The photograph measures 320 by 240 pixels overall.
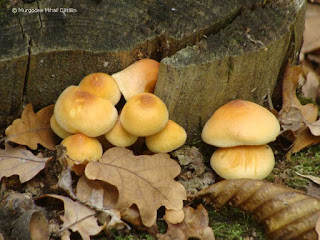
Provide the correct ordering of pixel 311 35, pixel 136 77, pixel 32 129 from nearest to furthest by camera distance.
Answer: pixel 136 77 → pixel 32 129 → pixel 311 35

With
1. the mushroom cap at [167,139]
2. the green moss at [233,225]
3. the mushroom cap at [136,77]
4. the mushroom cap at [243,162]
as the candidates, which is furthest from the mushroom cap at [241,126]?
the mushroom cap at [136,77]

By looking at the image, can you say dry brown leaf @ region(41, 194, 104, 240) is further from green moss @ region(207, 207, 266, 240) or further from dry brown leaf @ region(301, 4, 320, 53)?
dry brown leaf @ region(301, 4, 320, 53)

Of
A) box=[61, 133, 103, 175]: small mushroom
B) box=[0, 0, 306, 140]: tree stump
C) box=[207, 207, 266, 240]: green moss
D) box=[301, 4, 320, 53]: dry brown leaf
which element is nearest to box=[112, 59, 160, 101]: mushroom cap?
box=[0, 0, 306, 140]: tree stump

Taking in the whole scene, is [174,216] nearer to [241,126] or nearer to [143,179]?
[143,179]

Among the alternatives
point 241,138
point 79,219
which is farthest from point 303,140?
point 79,219

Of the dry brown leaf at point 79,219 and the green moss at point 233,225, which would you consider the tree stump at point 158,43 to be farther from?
the dry brown leaf at point 79,219

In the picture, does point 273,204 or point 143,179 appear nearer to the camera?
point 273,204

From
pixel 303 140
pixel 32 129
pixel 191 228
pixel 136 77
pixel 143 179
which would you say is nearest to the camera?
pixel 191 228

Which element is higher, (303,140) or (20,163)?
(303,140)
